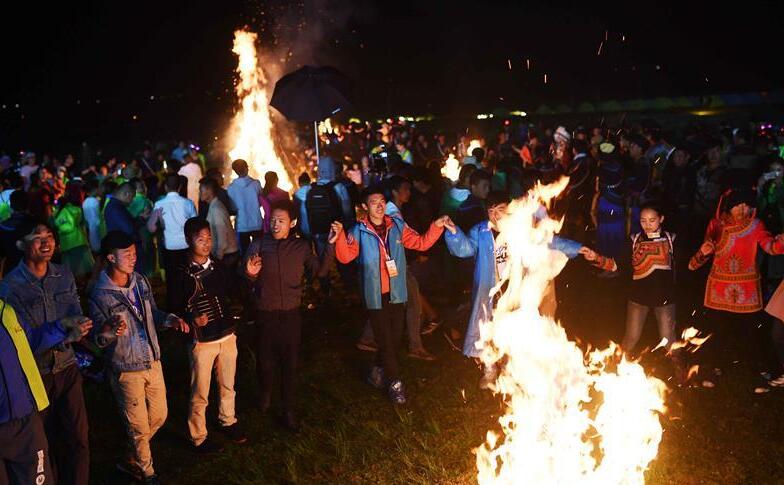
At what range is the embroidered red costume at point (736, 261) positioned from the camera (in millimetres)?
7098

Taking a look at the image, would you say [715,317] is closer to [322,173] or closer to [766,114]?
[322,173]

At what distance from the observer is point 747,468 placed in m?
5.58

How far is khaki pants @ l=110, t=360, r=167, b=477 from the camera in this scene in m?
5.26

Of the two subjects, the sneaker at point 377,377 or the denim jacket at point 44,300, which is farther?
the sneaker at point 377,377

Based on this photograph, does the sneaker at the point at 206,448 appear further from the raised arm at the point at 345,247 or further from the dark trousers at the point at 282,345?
the raised arm at the point at 345,247

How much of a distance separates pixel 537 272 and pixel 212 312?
320 cm

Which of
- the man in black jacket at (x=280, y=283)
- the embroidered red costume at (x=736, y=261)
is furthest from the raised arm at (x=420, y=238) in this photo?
the embroidered red costume at (x=736, y=261)

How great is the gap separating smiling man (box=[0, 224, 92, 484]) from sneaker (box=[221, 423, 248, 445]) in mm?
1464

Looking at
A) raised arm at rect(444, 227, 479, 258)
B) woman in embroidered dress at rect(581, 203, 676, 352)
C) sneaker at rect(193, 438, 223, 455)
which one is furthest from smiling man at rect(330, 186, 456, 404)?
woman in embroidered dress at rect(581, 203, 676, 352)

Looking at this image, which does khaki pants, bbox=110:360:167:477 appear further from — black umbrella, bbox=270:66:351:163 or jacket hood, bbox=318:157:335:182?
black umbrella, bbox=270:66:351:163

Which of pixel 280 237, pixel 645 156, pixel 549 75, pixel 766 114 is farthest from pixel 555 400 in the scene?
pixel 549 75

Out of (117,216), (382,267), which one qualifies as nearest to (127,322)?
(382,267)

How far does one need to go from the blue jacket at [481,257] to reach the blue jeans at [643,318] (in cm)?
89

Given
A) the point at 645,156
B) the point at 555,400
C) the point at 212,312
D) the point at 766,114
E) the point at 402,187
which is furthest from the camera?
the point at 766,114
